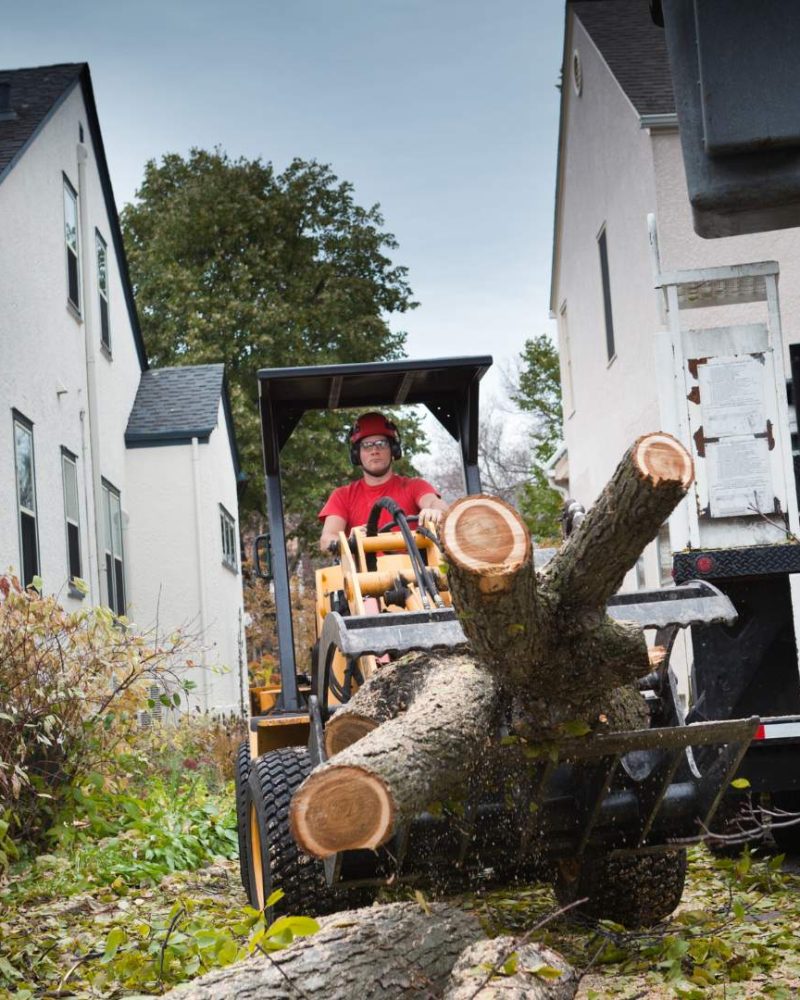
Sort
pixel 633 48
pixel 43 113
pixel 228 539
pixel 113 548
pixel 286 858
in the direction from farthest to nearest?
pixel 228 539 < pixel 113 548 < pixel 633 48 < pixel 43 113 < pixel 286 858

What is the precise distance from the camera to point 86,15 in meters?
12.5

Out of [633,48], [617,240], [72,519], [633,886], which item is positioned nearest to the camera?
[633,886]

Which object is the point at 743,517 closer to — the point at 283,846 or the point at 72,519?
the point at 283,846

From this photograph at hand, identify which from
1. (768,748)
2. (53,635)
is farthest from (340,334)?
(768,748)

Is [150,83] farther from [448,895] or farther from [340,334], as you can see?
[340,334]

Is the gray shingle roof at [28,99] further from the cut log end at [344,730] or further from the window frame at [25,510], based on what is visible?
the cut log end at [344,730]

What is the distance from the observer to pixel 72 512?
14.6 m

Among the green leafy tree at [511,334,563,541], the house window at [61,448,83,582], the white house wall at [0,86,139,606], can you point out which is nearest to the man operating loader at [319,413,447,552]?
Answer: the white house wall at [0,86,139,606]

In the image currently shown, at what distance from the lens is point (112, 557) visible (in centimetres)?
1705

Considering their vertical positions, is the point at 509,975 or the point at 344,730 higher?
the point at 344,730

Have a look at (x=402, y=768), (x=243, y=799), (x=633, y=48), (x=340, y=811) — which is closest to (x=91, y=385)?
(x=633, y=48)

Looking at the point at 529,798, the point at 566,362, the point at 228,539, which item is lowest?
the point at 529,798

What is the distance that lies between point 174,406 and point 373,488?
44.0 ft

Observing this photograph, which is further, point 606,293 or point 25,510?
point 606,293
